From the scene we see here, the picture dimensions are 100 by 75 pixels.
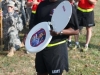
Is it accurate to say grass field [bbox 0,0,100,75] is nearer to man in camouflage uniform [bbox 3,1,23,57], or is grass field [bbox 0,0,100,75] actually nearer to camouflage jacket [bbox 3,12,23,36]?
man in camouflage uniform [bbox 3,1,23,57]

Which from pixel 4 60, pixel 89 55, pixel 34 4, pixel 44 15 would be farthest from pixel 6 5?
pixel 44 15

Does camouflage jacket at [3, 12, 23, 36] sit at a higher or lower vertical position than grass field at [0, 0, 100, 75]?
higher

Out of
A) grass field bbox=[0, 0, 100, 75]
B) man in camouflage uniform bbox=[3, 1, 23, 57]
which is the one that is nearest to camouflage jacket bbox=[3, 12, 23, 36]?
man in camouflage uniform bbox=[3, 1, 23, 57]

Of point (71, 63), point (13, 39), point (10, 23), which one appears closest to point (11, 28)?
point (10, 23)

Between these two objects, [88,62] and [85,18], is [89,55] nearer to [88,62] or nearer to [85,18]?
[88,62]

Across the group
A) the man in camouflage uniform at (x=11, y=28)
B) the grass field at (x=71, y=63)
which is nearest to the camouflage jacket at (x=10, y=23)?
the man in camouflage uniform at (x=11, y=28)

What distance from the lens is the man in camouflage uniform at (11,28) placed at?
5.73m

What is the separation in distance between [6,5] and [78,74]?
257 centimetres

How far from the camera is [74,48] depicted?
6.23 meters

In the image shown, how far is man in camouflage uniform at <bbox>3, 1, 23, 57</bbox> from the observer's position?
5.73 meters

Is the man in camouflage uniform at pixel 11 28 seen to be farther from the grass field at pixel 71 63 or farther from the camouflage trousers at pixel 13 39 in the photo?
the grass field at pixel 71 63

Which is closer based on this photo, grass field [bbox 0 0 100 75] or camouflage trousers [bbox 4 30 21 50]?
grass field [bbox 0 0 100 75]

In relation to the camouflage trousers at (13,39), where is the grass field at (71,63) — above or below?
below

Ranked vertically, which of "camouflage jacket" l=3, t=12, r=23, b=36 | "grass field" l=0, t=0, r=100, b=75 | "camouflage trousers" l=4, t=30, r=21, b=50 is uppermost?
"camouflage jacket" l=3, t=12, r=23, b=36
